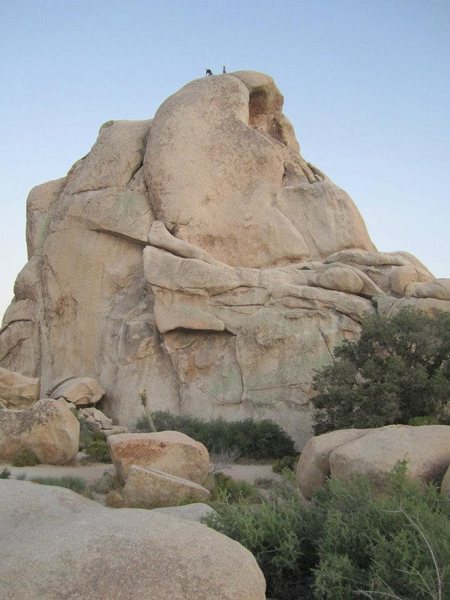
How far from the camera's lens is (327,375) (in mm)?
16156

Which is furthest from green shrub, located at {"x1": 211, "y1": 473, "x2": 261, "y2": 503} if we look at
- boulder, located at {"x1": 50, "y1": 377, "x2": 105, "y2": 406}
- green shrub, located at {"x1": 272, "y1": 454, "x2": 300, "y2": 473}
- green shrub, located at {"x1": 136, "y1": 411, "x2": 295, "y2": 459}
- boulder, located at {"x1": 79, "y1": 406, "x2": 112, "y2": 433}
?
boulder, located at {"x1": 50, "y1": 377, "x2": 105, "y2": 406}

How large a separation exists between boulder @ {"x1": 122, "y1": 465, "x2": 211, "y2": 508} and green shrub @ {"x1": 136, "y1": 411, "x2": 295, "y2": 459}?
6.74 m

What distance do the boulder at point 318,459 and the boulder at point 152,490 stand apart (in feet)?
5.06

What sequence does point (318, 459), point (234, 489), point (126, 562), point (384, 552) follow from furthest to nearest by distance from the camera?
1. point (234, 489)
2. point (318, 459)
3. point (384, 552)
4. point (126, 562)

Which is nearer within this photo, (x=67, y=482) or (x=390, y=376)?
(x=67, y=482)

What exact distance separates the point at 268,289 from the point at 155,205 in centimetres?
575

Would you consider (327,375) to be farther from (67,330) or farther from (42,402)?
(67,330)

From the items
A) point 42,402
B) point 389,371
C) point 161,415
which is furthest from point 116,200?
point 389,371

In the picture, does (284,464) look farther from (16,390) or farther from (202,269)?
(16,390)

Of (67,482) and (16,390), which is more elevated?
(67,482)

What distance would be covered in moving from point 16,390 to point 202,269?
6544 mm

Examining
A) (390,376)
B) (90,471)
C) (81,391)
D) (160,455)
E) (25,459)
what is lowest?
(90,471)

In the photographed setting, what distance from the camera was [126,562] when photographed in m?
4.23

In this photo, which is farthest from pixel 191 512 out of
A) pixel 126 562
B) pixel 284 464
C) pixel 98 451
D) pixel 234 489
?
pixel 98 451
